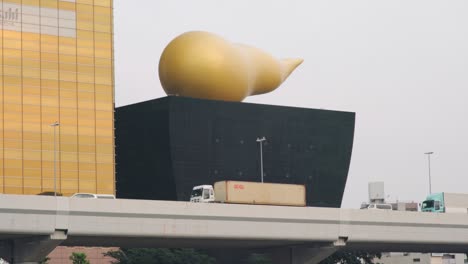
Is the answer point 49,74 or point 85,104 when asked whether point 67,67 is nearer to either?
point 49,74

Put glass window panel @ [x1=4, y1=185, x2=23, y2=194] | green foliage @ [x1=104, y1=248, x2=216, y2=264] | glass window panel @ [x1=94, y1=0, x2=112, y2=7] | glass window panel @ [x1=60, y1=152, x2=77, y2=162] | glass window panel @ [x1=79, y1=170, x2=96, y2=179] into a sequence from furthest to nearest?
glass window panel @ [x1=94, y1=0, x2=112, y2=7] → glass window panel @ [x1=79, y1=170, x2=96, y2=179] → glass window panel @ [x1=60, y1=152, x2=77, y2=162] → glass window panel @ [x1=4, y1=185, x2=23, y2=194] → green foliage @ [x1=104, y1=248, x2=216, y2=264]

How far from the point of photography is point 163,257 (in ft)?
312

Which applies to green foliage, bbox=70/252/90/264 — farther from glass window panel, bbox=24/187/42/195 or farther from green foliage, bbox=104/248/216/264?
glass window panel, bbox=24/187/42/195

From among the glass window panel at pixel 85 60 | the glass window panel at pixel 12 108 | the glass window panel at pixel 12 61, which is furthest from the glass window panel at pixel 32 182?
the glass window panel at pixel 85 60

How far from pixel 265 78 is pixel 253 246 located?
32378 millimetres

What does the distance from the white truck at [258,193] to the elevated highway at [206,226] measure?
165 inches

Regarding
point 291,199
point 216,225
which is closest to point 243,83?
point 291,199

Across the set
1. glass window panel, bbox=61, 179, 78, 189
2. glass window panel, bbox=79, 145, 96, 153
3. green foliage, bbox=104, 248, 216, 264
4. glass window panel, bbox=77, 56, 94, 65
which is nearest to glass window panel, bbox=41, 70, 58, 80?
glass window panel, bbox=77, 56, 94, 65

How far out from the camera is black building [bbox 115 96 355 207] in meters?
116

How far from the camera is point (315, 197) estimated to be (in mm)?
127688

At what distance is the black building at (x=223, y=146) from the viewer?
4574 inches

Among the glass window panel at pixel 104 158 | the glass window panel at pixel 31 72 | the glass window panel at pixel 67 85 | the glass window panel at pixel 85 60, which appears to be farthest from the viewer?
the glass window panel at pixel 104 158

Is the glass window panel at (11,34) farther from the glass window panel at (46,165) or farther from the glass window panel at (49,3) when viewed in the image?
the glass window panel at (46,165)

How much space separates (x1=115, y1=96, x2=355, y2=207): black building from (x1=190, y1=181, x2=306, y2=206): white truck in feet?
60.4
